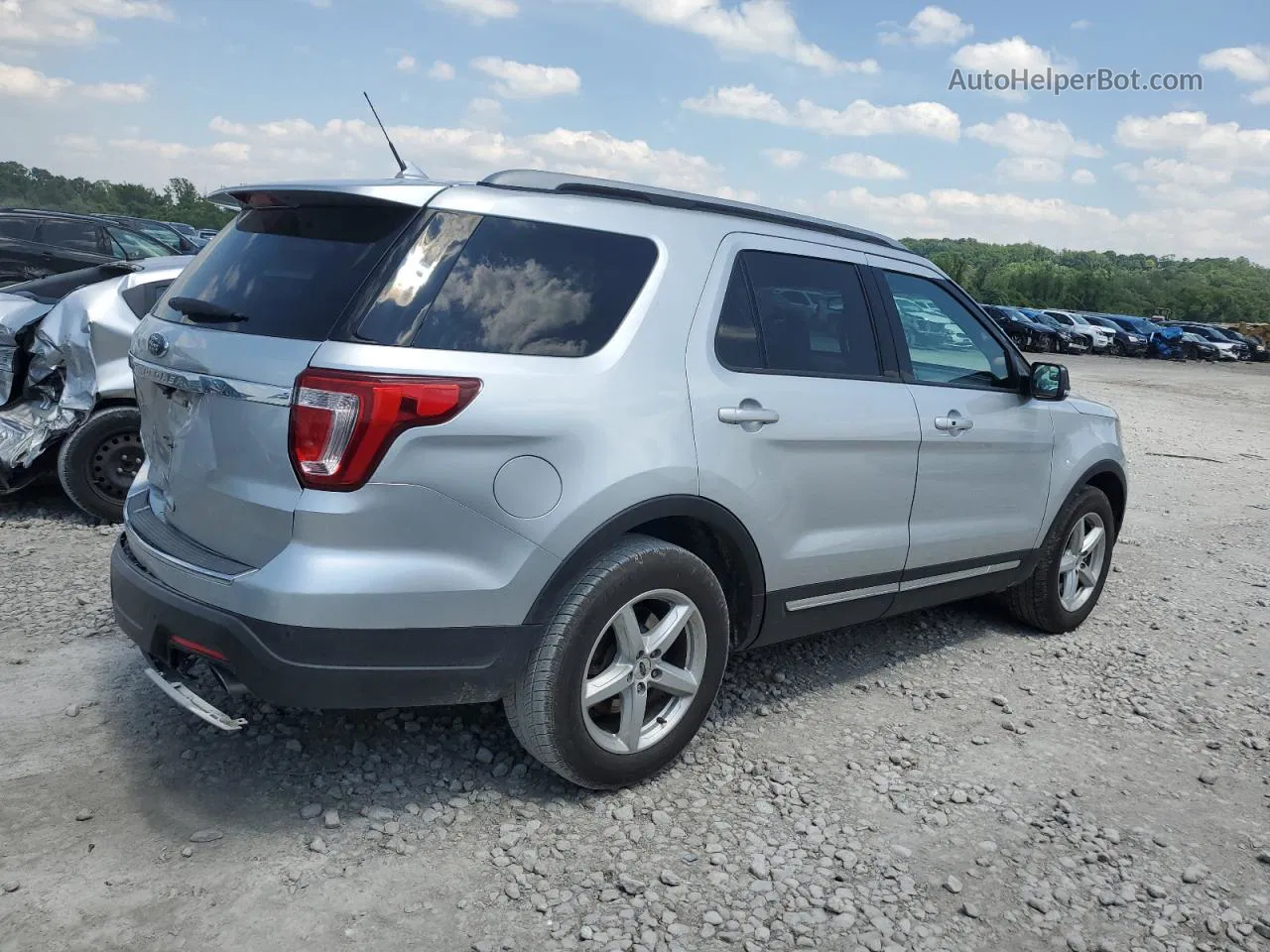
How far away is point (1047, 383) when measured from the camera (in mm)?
4727

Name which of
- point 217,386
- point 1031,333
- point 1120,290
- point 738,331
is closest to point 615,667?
point 738,331

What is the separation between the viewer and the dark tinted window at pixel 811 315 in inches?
144

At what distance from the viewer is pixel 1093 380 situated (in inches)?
1013

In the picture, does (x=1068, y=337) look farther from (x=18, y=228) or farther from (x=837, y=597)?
(x=837, y=597)

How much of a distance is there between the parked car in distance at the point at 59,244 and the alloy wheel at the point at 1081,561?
43.5 feet

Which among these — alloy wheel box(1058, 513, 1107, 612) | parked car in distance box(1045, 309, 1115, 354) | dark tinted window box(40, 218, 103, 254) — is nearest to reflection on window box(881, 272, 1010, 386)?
alloy wheel box(1058, 513, 1107, 612)

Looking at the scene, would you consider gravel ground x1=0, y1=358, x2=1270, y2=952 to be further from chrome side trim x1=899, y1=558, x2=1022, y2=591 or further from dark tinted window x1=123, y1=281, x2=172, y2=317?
dark tinted window x1=123, y1=281, x2=172, y2=317

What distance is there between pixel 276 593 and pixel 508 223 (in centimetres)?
122

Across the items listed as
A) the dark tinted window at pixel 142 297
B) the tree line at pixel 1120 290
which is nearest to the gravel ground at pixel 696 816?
the dark tinted window at pixel 142 297

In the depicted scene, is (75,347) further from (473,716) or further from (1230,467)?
(1230,467)

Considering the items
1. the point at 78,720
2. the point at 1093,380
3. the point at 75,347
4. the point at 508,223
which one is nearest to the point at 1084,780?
the point at 508,223

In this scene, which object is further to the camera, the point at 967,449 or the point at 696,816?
the point at 967,449

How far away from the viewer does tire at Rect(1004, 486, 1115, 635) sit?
509 cm

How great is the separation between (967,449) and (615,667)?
6.39 feet
